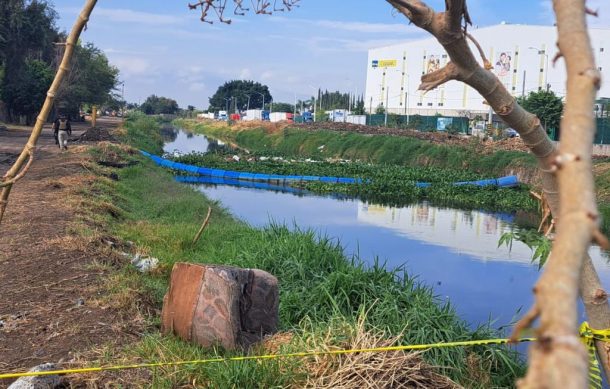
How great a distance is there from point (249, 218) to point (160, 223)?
4.90 m

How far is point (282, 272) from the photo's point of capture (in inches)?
306

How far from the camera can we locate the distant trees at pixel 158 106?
465 ft

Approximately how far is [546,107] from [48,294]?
102ft

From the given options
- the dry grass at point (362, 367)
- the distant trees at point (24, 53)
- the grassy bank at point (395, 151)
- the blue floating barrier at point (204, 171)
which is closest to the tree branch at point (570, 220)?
the dry grass at point (362, 367)

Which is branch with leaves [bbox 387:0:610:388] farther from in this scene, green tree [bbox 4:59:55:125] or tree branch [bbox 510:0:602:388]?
green tree [bbox 4:59:55:125]

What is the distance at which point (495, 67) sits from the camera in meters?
63.5

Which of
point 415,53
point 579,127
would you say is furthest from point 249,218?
point 415,53

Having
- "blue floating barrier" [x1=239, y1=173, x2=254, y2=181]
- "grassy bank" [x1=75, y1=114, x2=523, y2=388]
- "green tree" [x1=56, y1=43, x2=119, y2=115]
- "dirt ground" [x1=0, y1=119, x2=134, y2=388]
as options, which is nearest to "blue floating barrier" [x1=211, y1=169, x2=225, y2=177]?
"blue floating barrier" [x1=239, y1=173, x2=254, y2=181]

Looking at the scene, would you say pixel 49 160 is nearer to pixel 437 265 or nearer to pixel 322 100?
pixel 437 265

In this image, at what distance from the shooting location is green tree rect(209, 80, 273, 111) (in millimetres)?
116750

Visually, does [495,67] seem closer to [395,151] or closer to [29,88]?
[395,151]

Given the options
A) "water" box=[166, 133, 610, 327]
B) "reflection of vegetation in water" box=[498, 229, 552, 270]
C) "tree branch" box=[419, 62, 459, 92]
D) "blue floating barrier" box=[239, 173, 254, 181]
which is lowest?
"water" box=[166, 133, 610, 327]

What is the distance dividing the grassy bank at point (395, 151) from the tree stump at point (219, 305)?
21982 mm

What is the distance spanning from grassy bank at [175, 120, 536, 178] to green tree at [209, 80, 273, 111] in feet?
214
